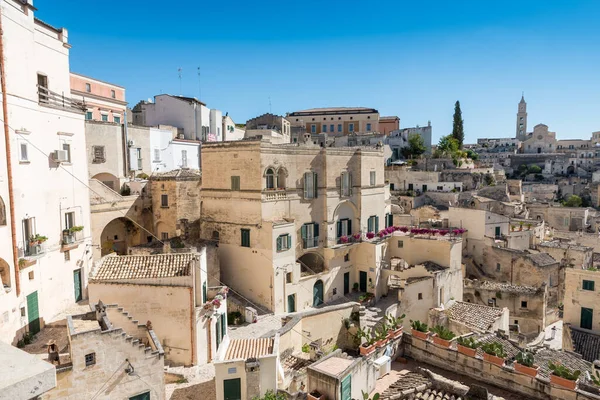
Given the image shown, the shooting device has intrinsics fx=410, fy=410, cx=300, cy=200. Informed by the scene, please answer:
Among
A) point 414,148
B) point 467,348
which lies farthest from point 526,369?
point 414,148

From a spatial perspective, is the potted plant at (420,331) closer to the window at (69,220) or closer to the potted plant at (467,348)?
the potted plant at (467,348)

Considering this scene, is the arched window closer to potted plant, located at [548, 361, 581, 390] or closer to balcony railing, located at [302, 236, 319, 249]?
balcony railing, located at [302, 236, 319, 249]

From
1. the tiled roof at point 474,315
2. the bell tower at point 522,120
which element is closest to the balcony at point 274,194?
the tiled roof at point 474,315

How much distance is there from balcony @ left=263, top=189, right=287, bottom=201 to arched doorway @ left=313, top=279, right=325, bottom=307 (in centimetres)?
659

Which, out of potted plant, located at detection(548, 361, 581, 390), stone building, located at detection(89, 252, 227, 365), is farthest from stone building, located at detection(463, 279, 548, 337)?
stone building, located at detection(89, 252, 227, 365)

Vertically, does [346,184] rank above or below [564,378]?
above

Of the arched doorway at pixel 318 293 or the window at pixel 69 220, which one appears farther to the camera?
the arched doorway at pixel 318 293

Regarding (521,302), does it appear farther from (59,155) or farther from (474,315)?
(59,155)

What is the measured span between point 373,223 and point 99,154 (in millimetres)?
21999

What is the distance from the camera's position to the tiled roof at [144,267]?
16.9m

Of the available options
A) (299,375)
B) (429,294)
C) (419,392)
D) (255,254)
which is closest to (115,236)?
(255,254)

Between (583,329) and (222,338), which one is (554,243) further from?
(222,338)

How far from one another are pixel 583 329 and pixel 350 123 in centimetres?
5742

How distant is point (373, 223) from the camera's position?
3397 centimetres
